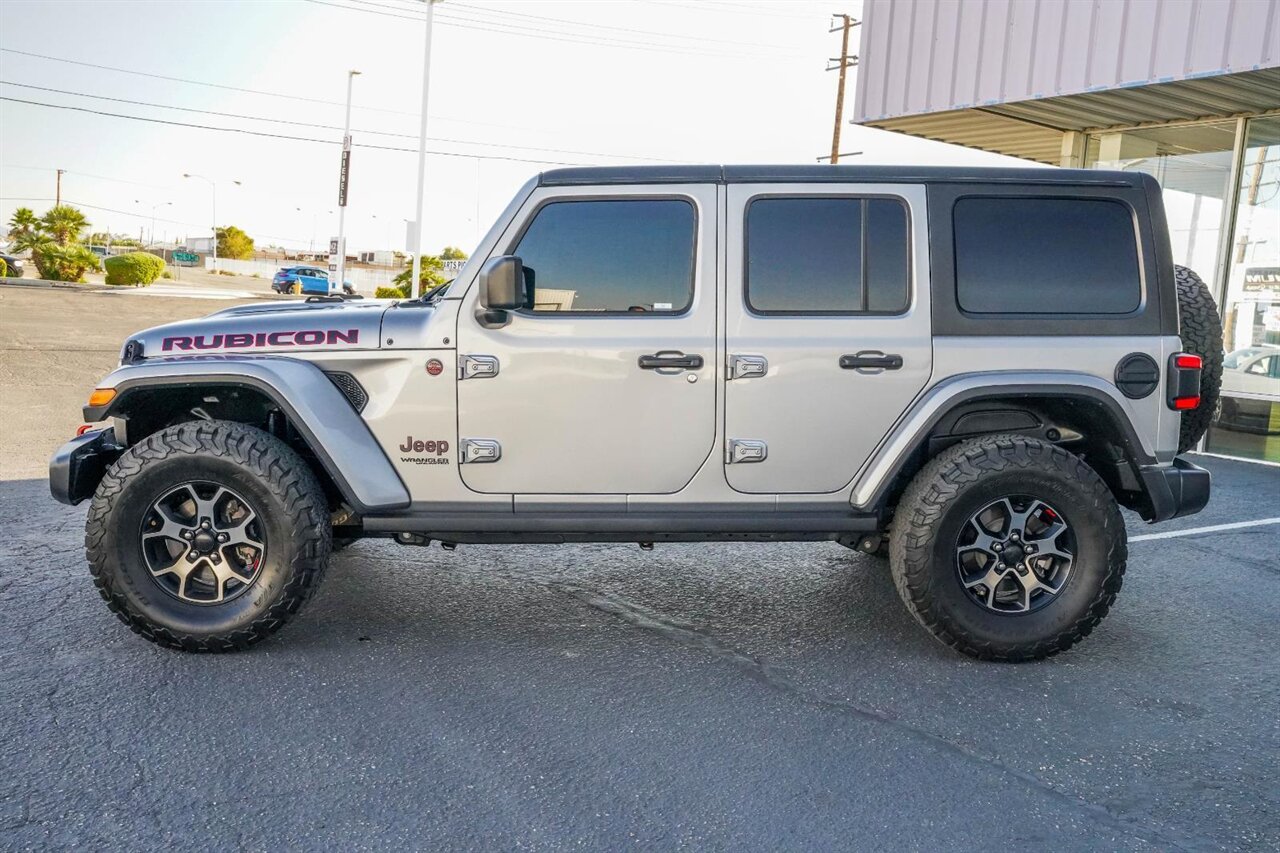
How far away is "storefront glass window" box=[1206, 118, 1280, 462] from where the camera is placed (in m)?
10.9

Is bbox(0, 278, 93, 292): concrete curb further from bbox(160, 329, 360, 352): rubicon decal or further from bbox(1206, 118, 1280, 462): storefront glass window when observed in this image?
bbox(160, 329, 360, 352): rubicon decal

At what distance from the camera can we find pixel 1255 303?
11055 mm

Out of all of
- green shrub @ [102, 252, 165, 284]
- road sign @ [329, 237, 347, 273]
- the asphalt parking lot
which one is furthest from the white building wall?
green shrub @ [102, 252, 165, 284]

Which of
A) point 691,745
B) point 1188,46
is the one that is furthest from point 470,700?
point 1188,46

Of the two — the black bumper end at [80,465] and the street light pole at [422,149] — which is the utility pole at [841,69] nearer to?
the street light pole at [422,149]

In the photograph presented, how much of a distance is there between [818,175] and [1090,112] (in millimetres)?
8266

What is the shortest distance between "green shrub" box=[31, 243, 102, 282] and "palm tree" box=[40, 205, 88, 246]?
509 inches

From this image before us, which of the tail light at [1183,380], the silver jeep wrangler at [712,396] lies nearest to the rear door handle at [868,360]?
the silver jeep wrangler at [712,396]

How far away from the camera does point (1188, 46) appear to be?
9547mm

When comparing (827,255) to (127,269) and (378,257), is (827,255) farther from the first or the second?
(378,257)

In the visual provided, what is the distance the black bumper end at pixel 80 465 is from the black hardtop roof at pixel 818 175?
226 cm

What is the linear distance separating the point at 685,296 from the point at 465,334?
94 centimetres

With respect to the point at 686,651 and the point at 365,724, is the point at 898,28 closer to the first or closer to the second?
the point at 686,651

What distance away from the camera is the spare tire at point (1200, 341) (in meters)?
4.89
